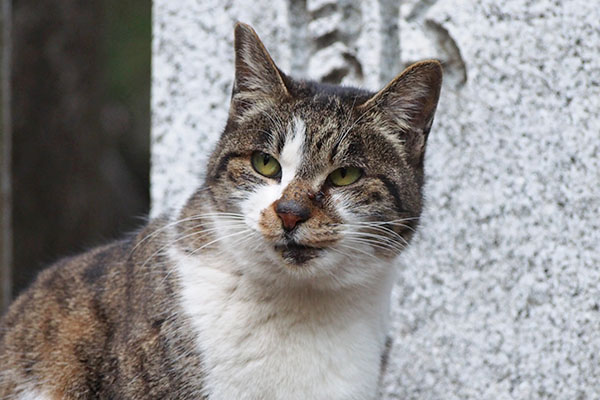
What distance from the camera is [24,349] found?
9.50ft

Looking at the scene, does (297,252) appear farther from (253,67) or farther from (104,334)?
(104,334)

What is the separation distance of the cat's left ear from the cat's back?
94 centimetres

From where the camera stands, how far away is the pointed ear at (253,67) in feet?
8.59

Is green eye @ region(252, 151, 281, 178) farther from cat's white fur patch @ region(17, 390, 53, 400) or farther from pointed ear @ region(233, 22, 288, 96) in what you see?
cat's white fur patch @ region(17, 390, 53, 400)

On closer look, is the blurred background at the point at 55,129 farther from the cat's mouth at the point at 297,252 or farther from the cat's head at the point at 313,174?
the cat's mouth at the point at 297,252

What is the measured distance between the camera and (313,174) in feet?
8.17

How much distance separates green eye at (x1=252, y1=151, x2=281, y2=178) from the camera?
2.56 metres

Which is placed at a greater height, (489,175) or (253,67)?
(253,67)

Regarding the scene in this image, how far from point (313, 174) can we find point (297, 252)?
0.26m

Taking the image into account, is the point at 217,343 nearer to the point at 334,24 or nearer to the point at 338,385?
the point at 338,385

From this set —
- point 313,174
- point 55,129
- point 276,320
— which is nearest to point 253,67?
point 313,174

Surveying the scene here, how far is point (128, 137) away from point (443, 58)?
8.61 metres

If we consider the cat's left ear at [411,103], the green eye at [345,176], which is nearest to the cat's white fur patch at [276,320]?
the green eye at [345,176]

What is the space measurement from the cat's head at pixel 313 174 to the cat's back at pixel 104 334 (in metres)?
0.25
